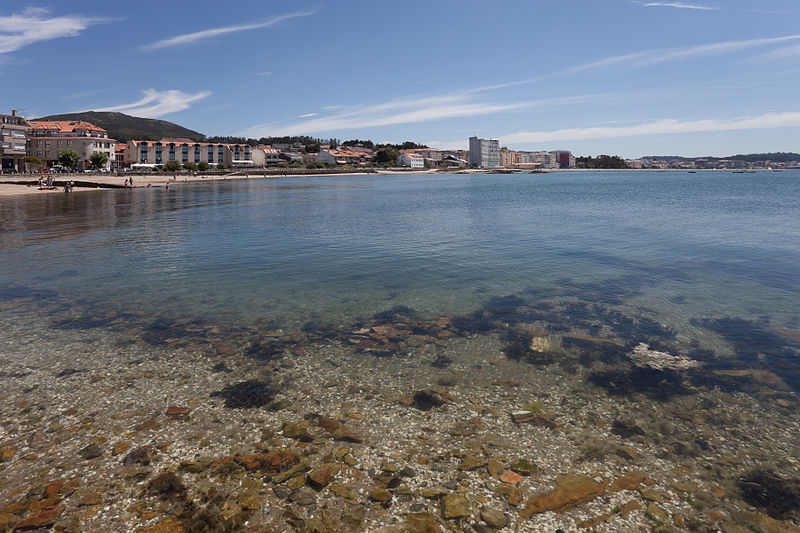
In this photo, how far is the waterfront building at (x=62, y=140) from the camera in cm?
12838

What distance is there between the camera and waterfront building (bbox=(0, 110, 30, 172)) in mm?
106625

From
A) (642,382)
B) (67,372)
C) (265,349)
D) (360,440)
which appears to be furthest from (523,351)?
(67,372)

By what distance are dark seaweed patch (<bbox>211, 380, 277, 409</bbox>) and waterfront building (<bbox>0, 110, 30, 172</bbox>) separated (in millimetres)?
136718

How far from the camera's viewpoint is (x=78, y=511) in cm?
538

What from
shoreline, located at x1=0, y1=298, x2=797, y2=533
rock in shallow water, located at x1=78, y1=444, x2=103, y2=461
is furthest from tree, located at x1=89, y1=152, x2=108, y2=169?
rock in shallow water, located at x1=78, y1=444, x2=103, y2=461

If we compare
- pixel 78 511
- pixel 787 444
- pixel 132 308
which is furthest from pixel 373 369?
pixel 132 308

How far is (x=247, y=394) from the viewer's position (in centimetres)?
826

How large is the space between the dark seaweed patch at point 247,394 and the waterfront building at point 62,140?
499 feet

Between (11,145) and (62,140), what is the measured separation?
24.1m

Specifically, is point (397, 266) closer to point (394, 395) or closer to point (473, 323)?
point (473, 323)

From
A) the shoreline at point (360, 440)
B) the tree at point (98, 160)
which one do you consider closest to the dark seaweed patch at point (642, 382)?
the shoreline at point (360, 440)

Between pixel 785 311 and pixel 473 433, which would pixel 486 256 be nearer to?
pixel 785 311

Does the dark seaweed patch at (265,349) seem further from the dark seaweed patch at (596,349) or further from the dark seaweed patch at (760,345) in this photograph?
the dark seaweed patch at (760,345)

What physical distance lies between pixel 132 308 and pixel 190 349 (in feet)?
14.4
